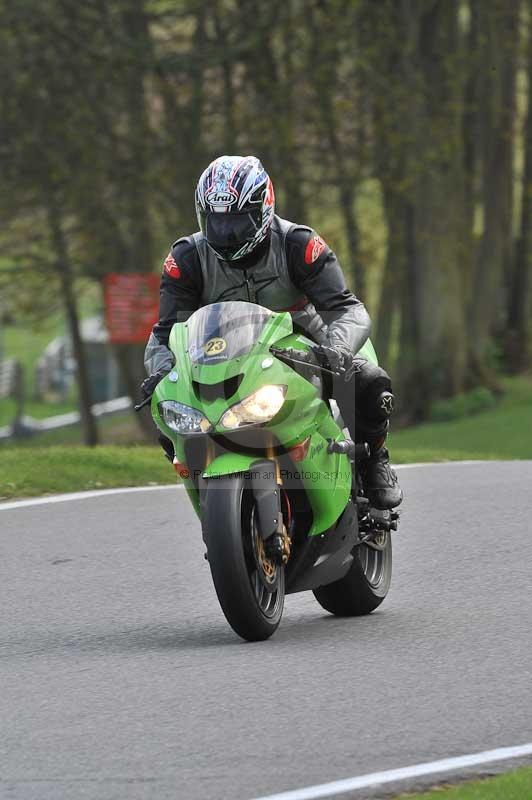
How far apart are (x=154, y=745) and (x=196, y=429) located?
58.1 inches

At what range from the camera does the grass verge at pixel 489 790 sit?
449cm

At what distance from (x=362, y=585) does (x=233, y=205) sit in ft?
5.66

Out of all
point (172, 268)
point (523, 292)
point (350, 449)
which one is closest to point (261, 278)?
point (172, 268)

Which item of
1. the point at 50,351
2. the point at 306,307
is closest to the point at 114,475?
the point at 306,307

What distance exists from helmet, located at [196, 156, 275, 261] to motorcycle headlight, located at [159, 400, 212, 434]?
667mm

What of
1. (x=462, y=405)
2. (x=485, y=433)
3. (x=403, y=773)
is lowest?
(x=462, y=405)

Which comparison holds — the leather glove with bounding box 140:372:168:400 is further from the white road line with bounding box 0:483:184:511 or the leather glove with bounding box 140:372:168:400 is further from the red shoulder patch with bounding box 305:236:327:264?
the white road line with bounding box 0:483:184:511

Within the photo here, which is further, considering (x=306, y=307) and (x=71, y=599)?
(x=71, y=599)

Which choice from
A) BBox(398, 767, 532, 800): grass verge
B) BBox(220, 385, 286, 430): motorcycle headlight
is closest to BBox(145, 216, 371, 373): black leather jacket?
BBox(220, 385, 286, 430): motorcycle headlight

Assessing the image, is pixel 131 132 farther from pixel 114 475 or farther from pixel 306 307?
pixel 306 307

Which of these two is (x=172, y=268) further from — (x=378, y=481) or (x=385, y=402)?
(x=378, y=481)

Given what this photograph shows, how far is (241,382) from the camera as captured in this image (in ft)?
20.1

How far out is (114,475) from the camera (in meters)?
11.7

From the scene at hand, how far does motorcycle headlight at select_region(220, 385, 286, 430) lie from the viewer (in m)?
6.10
